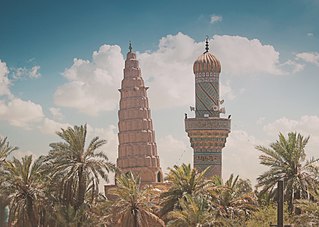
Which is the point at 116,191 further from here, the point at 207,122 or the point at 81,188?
the point at 207,122

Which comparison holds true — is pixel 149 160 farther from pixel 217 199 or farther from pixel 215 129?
pixel 217 199

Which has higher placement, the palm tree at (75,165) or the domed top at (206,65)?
the domed top at (206,65)

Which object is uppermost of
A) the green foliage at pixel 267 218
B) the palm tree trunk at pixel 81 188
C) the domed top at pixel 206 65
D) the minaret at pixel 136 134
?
the domed top at pixel 206 65

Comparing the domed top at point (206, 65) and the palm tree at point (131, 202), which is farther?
the domed top at point (206, 65)

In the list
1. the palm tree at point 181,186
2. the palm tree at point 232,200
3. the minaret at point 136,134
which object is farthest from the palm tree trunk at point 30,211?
the minaret at point 136,134

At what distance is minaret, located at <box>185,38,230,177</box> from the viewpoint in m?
63.2

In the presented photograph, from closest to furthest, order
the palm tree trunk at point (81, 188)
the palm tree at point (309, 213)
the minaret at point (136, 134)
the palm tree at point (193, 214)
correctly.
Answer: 1. the palm tree at point (309, 213)
2. the palm tree at point (193, 214)
3. the palm tree trunk at point (81, 188)
4. the minaret at point (136, 134)

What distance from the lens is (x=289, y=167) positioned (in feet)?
130

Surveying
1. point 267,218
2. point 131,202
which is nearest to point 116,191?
point 131,202

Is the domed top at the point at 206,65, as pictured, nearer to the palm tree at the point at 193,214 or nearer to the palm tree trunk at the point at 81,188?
the palm tree trunk at the point at 81,188

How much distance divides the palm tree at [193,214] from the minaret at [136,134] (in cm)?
2966

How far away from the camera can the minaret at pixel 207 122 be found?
6325 centimetres

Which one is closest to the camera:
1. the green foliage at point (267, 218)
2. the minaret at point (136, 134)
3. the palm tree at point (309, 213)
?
the palm tree at point (309, 213)

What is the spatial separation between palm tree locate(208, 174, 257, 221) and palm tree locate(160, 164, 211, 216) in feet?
3.07
